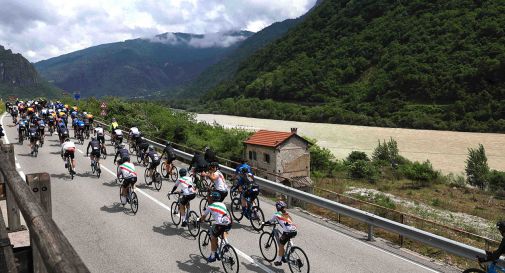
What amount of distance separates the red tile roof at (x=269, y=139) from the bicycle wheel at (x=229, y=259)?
77.3ft

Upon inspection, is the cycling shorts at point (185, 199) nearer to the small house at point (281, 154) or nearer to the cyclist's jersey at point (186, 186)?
the cyclist's jersey at point (186, 186)

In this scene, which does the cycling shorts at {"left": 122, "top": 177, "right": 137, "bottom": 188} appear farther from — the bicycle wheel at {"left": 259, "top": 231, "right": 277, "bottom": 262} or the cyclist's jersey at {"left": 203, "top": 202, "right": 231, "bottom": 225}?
the bicycle wheel at {"left": 259, "top": 231, "right": 277, "bottom": 262}

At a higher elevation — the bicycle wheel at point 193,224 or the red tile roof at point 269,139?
the red tile roof at point 269,139

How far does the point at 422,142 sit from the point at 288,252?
74.1 m

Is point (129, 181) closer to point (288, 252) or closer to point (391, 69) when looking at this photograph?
point (288, 252)

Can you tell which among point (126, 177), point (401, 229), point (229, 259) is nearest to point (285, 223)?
point (229, 259)

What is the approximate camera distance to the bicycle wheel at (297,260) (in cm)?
812

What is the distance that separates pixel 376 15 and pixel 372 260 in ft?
572

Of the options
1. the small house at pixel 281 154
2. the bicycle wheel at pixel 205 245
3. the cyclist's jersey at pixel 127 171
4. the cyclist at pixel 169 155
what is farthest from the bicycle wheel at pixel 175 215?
the small house at pixel 281 154

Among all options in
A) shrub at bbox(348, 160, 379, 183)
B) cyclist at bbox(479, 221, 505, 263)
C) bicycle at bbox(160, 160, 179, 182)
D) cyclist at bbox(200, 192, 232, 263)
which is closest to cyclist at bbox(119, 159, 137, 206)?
cyclist at bbox(200, 192, 232, 263)

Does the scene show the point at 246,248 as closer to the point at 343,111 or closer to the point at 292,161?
the point at 292,161

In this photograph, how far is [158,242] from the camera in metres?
10.0

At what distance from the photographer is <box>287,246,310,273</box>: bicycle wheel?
812 centimetres

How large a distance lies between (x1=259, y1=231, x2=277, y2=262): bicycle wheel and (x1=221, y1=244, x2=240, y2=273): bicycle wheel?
1.05m
